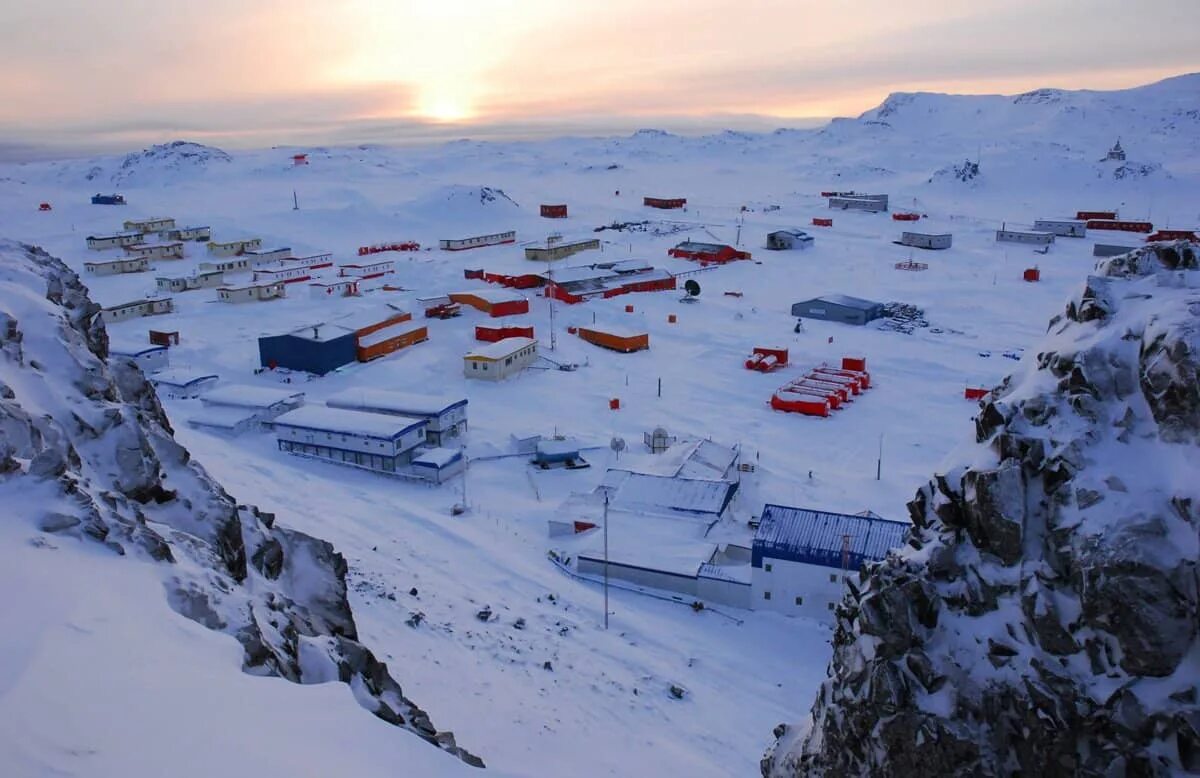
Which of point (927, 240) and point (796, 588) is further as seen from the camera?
point (927, 240)

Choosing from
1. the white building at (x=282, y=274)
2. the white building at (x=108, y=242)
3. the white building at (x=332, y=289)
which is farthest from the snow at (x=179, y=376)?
the white building at (x=108, y=242)

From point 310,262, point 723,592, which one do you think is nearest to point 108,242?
point 310,262

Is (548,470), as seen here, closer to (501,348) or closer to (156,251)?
(501,348)

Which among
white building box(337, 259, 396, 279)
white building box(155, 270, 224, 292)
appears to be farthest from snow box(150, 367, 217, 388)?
white building box(337, 259, 396, 279)

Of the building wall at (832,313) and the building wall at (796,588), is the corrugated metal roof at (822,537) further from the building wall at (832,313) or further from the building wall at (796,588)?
the building wall at (832,313)

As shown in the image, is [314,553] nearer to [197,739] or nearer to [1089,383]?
[197,739]

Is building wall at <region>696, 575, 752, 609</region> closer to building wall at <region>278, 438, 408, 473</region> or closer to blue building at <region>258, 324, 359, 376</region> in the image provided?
building wall at <region>278, 438, 408, 473</region>
